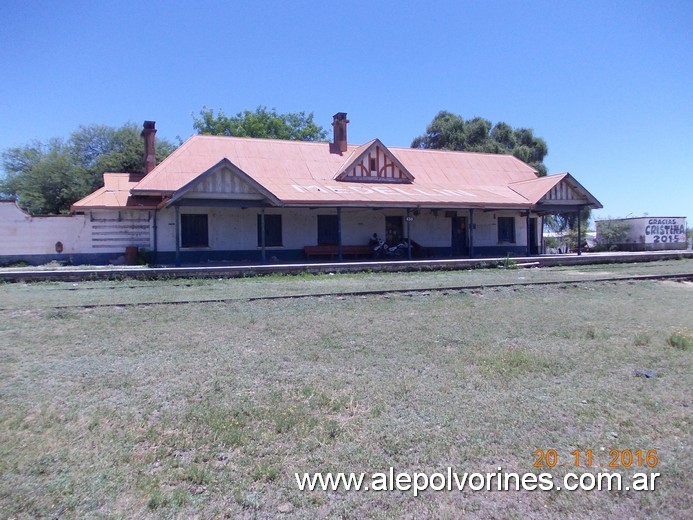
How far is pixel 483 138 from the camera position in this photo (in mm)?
41344

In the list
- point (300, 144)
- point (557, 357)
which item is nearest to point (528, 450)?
point (557, 357)

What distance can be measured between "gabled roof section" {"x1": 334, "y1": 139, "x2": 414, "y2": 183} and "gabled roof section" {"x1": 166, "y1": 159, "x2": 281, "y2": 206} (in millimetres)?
5758

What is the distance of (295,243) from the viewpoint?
21.7 metres

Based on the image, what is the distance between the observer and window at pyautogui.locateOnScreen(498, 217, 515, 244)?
84.1 feet

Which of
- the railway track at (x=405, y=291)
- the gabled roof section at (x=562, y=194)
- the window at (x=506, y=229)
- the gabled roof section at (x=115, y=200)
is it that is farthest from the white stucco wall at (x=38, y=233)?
the gabled roof section at (x=562, y=194)

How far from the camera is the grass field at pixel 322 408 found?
10.4 feet

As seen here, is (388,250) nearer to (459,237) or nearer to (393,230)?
(393,230)

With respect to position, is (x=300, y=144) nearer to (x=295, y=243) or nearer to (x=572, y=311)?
(x=295, y=243)

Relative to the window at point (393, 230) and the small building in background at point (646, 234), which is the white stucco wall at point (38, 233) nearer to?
the window at point (393, 230)

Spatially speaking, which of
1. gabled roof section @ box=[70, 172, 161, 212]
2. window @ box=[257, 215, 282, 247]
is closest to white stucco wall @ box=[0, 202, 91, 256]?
gabled roof section @ box=[70, 172, 161, 212]

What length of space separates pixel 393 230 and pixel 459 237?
3585 mm

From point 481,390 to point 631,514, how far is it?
2.00m

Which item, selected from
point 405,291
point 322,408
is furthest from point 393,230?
point 322,408

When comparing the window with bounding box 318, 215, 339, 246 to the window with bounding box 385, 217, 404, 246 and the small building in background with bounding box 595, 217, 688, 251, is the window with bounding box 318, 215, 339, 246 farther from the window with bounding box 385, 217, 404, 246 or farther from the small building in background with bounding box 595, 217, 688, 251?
the small building in background with bounding box 595, 217, 688, 251
